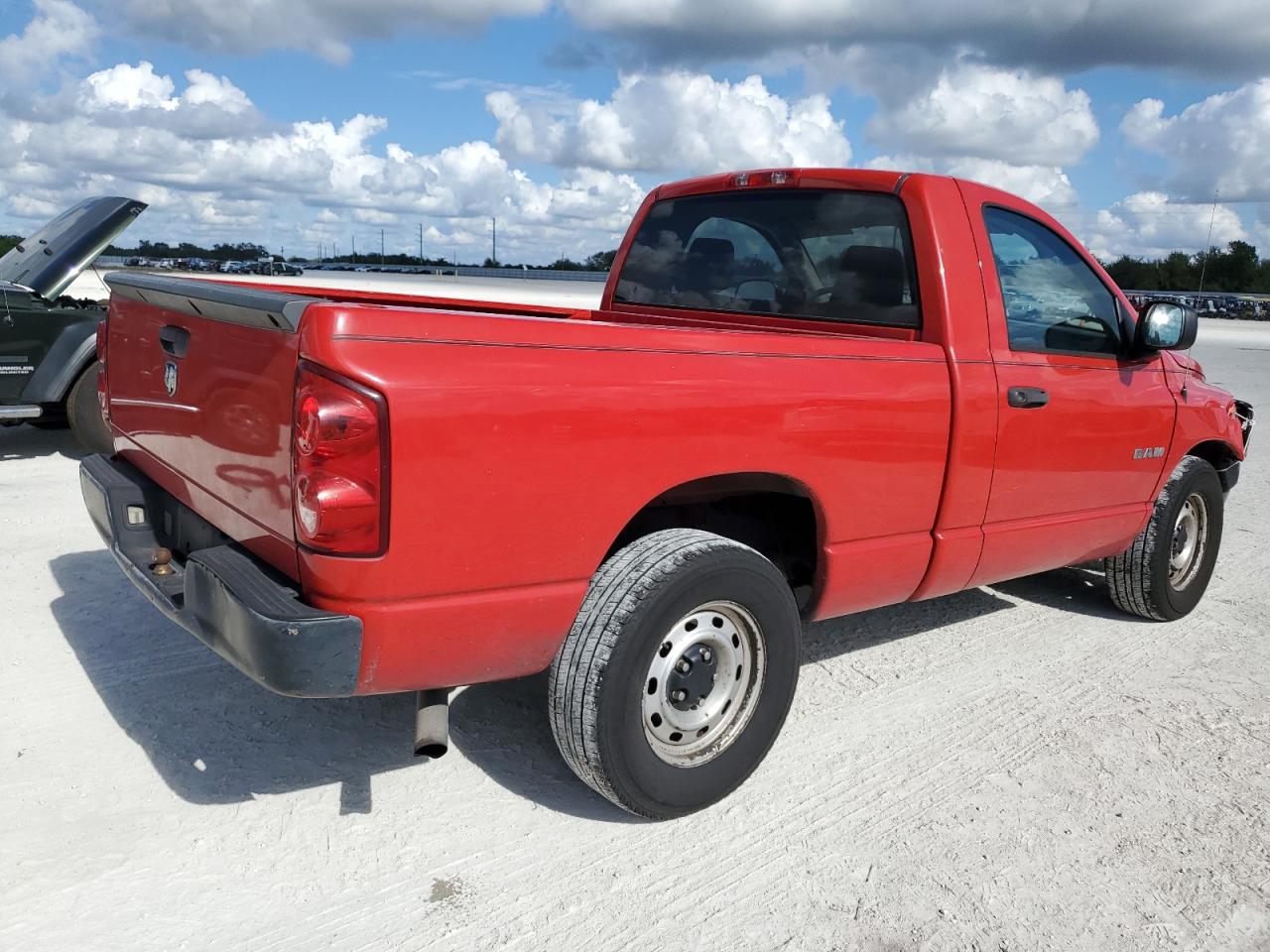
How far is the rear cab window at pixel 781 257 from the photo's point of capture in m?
3.74

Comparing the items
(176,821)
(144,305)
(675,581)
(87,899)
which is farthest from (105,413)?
(675,581)

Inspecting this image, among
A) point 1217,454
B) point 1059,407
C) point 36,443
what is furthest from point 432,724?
point 36,443

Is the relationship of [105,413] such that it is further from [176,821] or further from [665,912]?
[665,912]

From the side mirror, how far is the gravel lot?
4.51 ft

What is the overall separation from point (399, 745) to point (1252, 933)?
2.51 m

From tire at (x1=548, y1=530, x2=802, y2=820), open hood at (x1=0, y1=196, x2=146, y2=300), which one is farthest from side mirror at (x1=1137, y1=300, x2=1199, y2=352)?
open hood at (x1=0, y1=196, x2=146, y2=300)

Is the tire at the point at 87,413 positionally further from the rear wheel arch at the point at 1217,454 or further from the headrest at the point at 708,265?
the rear wheel arch at the point at 1217,454

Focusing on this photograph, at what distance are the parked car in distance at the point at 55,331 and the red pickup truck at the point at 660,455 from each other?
4078 millimetres

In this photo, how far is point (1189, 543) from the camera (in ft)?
16.8

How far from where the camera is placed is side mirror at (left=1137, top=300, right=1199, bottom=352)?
13.5ft

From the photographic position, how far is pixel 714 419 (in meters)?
2.84

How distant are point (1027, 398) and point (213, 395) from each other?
2.73m

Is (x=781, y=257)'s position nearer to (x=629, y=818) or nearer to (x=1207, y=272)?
(x=629, y=818)

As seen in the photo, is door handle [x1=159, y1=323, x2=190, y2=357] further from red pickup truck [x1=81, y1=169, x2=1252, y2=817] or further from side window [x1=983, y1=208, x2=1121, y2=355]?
side window [x1=983, y1=208, x2=1121, y2=355]
